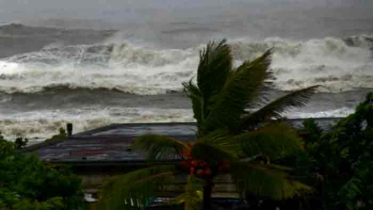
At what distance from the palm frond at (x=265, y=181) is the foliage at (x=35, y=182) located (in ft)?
5.75

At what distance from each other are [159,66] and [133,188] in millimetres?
37253

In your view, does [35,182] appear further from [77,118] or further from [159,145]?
[77,118]

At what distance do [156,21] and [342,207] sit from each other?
60929 millimetres

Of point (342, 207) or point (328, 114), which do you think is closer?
point (342, 207)

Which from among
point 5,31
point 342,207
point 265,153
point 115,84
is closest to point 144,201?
point 265,153

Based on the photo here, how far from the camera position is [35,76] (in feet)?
138

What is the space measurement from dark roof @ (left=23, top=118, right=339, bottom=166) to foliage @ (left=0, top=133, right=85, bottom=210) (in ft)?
8.44

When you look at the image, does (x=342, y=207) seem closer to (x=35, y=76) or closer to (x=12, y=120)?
(x=12, y=120)

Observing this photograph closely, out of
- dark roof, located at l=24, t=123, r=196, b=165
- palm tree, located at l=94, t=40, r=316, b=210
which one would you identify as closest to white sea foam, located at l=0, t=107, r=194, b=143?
dark roof, located at l=24, t=123, r=196, b=165

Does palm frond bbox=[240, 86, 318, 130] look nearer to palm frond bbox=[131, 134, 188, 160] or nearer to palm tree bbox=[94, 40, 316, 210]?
palm tree bbox=[94, 40, 316, 210]

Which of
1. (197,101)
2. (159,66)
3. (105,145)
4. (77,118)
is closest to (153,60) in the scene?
(159,66)

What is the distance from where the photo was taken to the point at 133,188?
319 inches

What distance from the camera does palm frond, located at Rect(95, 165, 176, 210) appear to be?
8.07 m

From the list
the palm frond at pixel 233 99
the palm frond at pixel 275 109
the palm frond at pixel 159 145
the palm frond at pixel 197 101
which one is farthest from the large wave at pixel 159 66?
the palm frond at pixel 159 145
